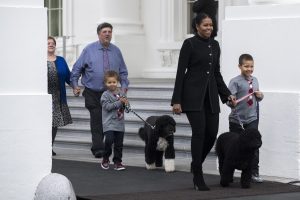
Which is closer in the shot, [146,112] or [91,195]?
Result: [91,195]

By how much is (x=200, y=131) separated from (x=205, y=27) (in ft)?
3.74

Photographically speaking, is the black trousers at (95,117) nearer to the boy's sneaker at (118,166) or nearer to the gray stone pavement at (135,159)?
the gray stone pavement at (135,159)

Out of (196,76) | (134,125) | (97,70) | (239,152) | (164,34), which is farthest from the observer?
(164,34)

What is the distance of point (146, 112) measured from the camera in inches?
670

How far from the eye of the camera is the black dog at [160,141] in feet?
44.1

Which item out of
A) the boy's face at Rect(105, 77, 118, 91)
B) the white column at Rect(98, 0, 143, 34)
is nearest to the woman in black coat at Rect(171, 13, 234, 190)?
the boy's face at Rect(105, 77, 118, 91)

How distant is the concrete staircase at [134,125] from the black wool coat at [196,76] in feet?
10.7

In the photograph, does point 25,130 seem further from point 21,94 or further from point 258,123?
point 258,123

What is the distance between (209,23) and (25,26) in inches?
86.1

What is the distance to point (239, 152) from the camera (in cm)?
1203

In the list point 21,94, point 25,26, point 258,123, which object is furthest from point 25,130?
point 258,123

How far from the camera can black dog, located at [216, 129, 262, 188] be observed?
39.2 ft

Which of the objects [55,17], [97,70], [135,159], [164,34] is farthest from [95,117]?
[55,17]

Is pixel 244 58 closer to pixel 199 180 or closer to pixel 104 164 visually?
pixel 199 180
